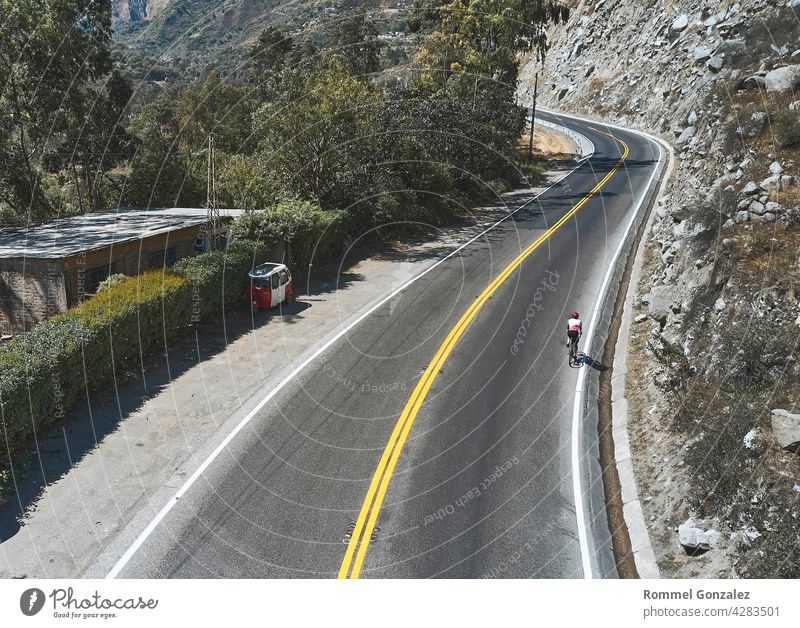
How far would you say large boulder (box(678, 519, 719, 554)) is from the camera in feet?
37.8

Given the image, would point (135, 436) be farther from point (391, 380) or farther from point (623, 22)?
point (623, 22)

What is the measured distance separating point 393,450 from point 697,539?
6769 millimetres

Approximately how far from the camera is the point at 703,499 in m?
12.5

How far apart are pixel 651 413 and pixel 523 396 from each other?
341 cm

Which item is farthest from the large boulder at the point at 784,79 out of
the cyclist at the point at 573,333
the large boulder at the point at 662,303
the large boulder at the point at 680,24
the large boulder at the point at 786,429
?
the large boulder at the point at 680,24

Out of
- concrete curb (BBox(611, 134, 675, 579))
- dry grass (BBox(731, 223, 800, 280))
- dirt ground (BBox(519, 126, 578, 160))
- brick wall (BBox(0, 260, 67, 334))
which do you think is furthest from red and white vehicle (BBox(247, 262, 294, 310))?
dirt ground (BBox(519, 126, 578, 160))

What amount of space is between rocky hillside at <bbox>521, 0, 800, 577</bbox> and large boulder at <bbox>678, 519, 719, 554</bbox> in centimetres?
2

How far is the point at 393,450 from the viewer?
15.4m

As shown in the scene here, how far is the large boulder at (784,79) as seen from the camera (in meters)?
25.6

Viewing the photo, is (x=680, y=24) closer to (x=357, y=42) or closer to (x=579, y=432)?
(x=357, y=42)

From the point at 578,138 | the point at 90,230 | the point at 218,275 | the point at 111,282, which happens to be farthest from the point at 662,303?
the point at 578,138

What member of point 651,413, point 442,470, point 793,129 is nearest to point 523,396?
point 651,413

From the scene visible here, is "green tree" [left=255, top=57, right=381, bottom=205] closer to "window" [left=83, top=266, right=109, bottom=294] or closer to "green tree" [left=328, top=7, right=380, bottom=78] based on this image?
"window" [left=83, top=266, right=109, bottom=294]

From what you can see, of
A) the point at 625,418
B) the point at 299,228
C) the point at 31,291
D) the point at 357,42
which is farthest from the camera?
the point at 357,42
